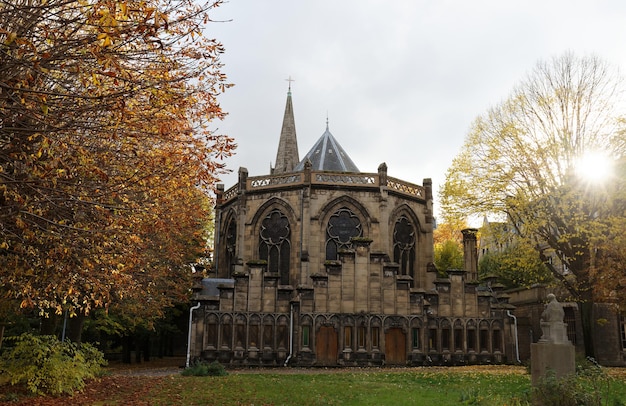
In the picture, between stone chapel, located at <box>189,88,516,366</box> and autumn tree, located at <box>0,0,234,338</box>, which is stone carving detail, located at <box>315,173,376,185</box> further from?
autumn tree, located at <box>0,0,234,338</box>

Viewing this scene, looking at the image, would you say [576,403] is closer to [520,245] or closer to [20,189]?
[20,189]

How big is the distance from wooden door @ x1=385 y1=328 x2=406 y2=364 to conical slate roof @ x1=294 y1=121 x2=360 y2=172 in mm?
14555

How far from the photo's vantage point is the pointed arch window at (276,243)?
3105cm

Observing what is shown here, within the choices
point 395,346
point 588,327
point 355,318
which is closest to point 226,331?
point 355,318

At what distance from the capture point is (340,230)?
3094cm

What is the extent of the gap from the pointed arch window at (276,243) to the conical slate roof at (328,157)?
546 cm

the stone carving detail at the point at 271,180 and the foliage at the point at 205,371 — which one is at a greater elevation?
the stone carving detail at the point at 271,180

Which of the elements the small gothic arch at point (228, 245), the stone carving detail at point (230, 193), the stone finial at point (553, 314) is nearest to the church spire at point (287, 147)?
the stone carving detail at point (230, 193)

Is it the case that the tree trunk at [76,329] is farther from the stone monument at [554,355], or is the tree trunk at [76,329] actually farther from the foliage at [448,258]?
the foliage at [448,258]

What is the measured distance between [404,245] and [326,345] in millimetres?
11329

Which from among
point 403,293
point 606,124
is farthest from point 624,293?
point 403,293

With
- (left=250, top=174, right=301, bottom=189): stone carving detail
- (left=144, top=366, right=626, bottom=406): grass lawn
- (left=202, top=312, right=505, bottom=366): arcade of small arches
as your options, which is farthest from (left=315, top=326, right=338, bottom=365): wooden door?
(left=250, top=174, right=301, bottom=189): stone carving detail

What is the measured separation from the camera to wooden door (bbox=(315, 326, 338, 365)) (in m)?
22.2

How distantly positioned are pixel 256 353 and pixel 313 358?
94.0 inches
